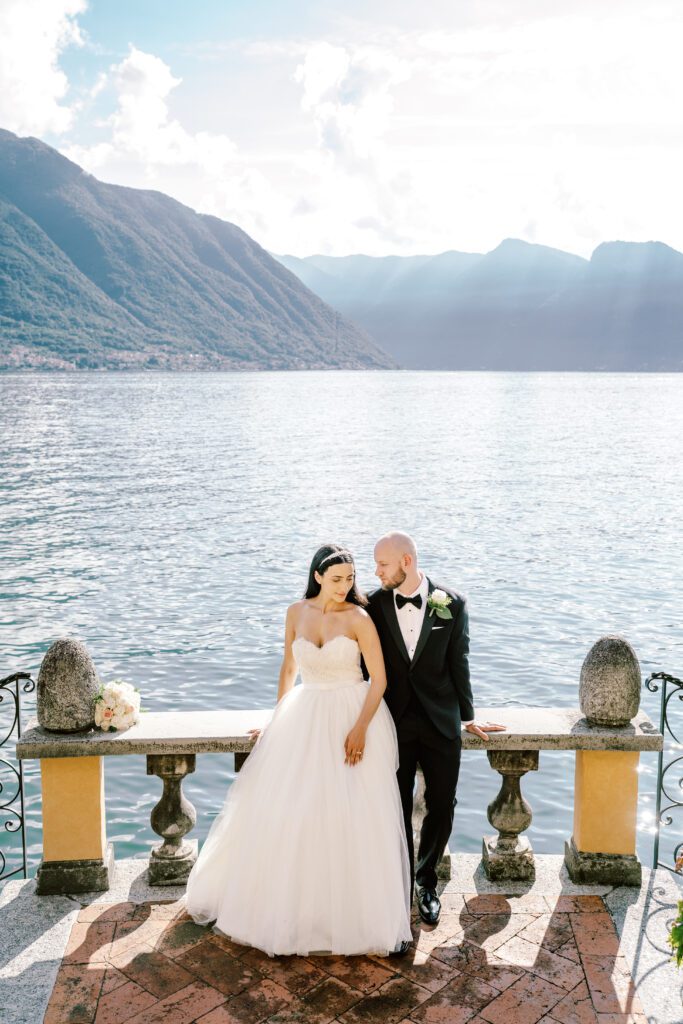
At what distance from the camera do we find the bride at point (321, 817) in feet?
15.1

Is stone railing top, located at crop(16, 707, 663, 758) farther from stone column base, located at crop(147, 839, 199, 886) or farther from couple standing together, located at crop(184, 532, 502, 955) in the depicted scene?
stone column base, located at crop(147, 839, 199, 886)

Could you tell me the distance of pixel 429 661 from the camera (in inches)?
195

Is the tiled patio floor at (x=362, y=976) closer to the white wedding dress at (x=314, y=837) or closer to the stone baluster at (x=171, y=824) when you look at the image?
the white wedding dress at (x=314, y=837)

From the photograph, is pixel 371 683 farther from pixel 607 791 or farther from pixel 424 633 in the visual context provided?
pixel 607 791

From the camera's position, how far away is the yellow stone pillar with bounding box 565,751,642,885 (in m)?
5.32

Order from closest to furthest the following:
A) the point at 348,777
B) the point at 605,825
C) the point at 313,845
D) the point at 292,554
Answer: the point at 313,845 < the point at 348,777 < the point at 605,825 < the point at 292,554

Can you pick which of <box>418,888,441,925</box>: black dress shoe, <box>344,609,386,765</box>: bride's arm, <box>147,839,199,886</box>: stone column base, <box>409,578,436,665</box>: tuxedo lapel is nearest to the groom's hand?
<box>409,578,436,665</box>: tuxedo lapel

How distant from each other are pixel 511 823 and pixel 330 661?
1540 millimetres

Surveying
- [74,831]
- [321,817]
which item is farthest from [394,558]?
[74,831]

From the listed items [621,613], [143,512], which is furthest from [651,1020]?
[143,512]

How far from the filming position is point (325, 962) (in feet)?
15.1

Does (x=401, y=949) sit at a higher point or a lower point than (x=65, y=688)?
lower

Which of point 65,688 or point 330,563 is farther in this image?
point 65,688

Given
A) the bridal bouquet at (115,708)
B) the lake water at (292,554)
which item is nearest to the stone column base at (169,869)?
the bridal bouquet at (115,708)
